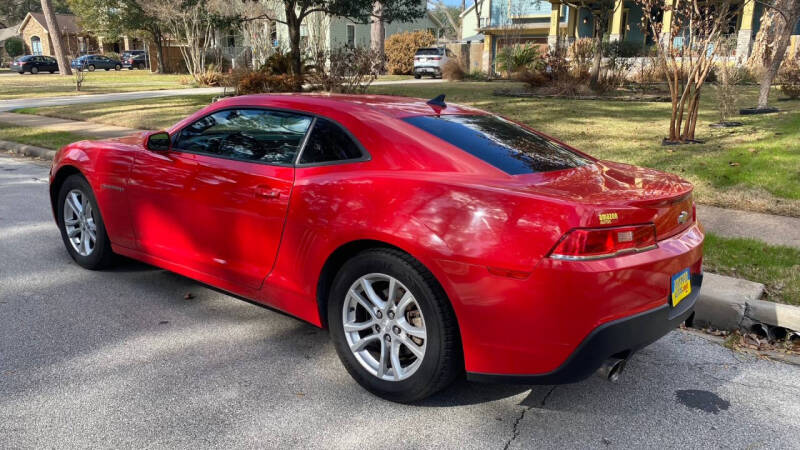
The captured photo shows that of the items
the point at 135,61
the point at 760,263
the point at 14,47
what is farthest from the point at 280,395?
the point at 14,47

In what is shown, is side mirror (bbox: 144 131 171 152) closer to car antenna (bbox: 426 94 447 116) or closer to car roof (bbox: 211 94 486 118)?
car roof (bbox: 211 94 486 118)

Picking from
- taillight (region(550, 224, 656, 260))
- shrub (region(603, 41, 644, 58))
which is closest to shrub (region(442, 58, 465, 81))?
shrub (region(603, 41, 644, 58))

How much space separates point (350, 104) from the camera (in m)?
3.59

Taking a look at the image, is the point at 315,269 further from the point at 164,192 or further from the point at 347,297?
the point at 164,192

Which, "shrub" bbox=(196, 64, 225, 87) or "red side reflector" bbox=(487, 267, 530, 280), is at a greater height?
"shrub" bbox=(196, 64, 225, 87)

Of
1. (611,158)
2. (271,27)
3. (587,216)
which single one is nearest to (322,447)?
(587,216)

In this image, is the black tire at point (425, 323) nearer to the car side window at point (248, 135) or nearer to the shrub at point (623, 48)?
the car side window at point (248, 135)

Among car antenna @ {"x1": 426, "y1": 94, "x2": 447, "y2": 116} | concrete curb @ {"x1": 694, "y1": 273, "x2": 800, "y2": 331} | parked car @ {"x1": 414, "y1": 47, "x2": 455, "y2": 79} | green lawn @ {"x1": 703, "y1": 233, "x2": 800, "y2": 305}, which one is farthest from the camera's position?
parked car @ {"x1": 414, "y1": 47, "x2": 455, "y2": 79}

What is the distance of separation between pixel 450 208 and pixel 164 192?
2.20 metres

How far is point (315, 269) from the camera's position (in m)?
3.28

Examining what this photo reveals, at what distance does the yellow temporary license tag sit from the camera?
2877 mm

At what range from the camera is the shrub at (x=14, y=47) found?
6938 centimetres

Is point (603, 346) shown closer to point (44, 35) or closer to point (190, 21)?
point (190, 21)

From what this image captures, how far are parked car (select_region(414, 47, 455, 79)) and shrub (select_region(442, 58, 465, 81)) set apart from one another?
2539 mm
